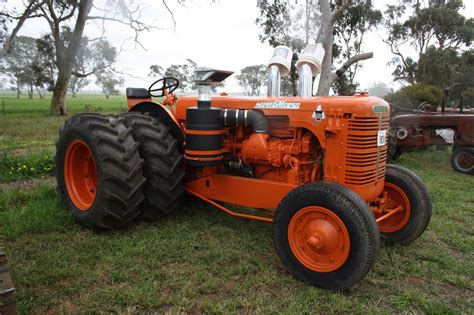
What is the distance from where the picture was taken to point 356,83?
2748 cm

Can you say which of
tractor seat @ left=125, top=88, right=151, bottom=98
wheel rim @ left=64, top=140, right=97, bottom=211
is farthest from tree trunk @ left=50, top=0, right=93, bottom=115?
wheel rim @ left=64, top=140, right=97, bottom=211

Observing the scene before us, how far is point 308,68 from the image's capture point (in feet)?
13.5

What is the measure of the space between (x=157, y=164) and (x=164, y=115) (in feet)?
2.23

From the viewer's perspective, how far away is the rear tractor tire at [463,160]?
845 cm

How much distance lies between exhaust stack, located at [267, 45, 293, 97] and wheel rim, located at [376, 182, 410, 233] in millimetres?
1475

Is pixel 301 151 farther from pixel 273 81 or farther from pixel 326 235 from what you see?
pixel 273 81

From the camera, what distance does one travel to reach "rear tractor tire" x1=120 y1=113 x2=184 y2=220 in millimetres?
4113

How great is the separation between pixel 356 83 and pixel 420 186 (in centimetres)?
2491

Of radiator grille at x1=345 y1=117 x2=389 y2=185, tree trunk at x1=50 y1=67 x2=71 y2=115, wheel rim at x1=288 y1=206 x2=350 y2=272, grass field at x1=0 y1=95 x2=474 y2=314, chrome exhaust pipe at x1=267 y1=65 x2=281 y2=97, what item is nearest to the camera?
grass field at x1=0 y1=95 x2=474 y2=314

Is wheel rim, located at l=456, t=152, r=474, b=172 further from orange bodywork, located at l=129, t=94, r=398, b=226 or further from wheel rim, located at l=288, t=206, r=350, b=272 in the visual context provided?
wheel rim, located at l=288, t=206, r=350, b=272

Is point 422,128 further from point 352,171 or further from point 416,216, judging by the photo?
point 352,171

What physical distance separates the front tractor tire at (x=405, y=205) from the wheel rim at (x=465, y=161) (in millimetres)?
5353

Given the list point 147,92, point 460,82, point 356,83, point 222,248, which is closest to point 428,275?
point 222,248

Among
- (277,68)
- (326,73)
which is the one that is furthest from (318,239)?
(326,73)
